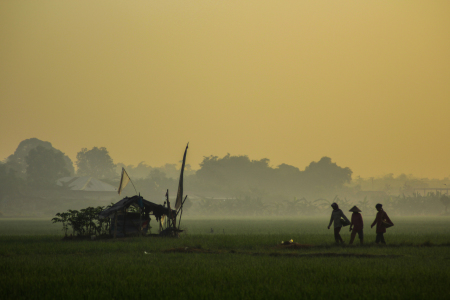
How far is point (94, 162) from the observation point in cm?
15775

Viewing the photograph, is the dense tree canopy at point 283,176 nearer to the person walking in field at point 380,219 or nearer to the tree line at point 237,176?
the tree line at point 237,176

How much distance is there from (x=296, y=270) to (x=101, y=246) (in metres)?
11.0

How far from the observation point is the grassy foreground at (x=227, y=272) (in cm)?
1079

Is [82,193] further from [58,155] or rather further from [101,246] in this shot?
[101,246]

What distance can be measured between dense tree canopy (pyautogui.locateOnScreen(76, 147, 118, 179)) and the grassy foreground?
14071 cm

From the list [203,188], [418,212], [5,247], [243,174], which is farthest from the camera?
[243,174]

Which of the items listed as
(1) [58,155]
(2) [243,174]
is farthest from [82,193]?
(2) [243,174]

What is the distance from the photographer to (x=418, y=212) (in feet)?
365

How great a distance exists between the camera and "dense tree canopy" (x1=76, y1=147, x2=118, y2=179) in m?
157

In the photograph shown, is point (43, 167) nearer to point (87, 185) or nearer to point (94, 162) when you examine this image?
point (87, 185)

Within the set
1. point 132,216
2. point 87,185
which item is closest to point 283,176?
point 87,185

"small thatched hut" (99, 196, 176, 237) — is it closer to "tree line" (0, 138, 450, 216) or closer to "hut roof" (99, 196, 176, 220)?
"hut roof" (99, 196, 176, 220)

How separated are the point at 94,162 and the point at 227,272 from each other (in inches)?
5946

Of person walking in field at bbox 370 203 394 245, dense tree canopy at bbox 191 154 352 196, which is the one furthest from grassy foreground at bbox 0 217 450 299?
dense tree canopy at bbox 191 154 352 196
